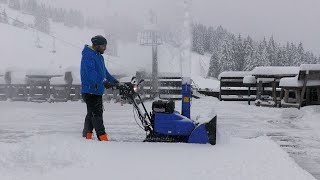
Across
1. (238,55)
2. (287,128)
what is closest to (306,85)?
(287,128)

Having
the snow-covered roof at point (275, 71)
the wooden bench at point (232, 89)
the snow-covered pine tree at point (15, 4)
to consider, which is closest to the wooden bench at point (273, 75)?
the snow-covered roof at point (275, 71)

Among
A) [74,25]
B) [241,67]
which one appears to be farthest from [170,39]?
[74,25]

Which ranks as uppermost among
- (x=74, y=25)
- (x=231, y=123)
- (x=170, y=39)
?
(x=74, y=25)

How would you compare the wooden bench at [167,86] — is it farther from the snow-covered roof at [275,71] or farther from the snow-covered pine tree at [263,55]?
the snow-covered pine tree at [263,55]

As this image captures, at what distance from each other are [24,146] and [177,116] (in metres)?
2.17

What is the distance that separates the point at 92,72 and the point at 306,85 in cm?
795

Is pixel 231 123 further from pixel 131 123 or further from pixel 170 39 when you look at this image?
pixel 170 39

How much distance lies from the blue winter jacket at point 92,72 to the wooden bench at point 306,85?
25.0 feet

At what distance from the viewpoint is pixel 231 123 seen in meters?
9.87

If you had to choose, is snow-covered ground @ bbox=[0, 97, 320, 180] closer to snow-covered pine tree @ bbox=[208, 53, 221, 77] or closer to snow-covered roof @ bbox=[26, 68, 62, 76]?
snow-covered roof @ bbox=[26, 68, 62, 76]

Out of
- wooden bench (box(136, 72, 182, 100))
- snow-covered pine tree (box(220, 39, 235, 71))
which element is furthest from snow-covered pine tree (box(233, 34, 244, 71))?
wooden bench (box(136, 72, 182, 100))

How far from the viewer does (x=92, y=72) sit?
21.6 ft

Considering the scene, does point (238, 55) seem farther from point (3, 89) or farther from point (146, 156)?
point (146, 156)

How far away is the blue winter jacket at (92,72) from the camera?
6.59m
